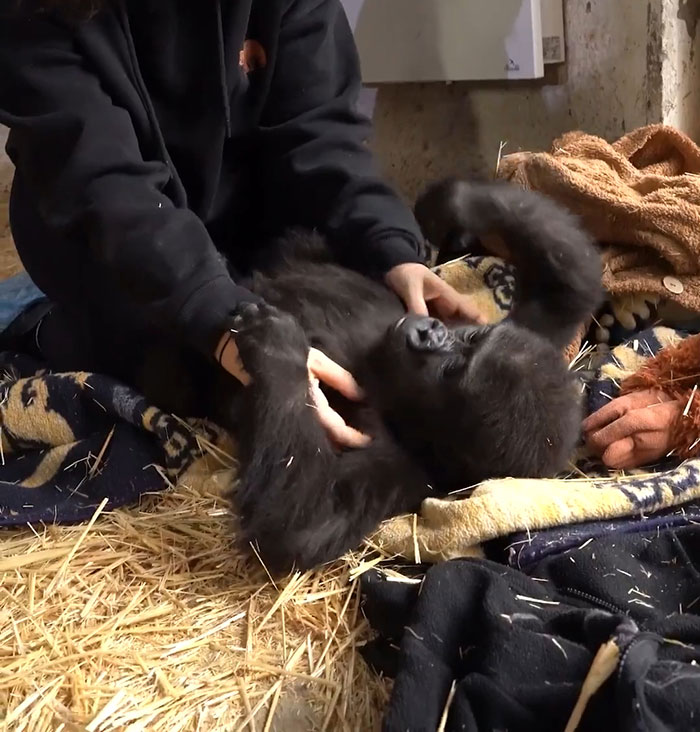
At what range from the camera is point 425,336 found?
1.31 metres

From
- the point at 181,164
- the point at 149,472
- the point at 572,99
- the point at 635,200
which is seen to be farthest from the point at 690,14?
the point at 149,472

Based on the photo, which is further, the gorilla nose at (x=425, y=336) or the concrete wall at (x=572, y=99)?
the concrete wall at (x=572, y=99)

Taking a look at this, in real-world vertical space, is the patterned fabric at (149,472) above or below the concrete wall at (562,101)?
below

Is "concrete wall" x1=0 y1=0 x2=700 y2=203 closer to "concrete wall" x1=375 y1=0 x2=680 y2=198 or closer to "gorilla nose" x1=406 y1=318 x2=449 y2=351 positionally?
"concrete wall" x1=375 y1=0 x2=680 y2=198

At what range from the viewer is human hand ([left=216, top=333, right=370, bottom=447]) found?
4.12 feet

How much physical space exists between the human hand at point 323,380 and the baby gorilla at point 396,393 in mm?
33

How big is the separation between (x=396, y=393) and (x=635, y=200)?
28.6 inches

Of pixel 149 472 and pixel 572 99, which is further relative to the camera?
pixel 572 99

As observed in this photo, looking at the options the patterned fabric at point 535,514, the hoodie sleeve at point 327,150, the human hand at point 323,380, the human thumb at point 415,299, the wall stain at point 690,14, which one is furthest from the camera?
the wall stain at point 690,14

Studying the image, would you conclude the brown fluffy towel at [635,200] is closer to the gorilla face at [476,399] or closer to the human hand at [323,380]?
the gorilla face at [476,399]

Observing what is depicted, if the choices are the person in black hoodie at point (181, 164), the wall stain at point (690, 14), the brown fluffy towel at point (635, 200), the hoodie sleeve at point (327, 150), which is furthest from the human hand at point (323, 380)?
the wall stain at point (690, 14)

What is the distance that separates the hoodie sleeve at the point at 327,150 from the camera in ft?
5.30

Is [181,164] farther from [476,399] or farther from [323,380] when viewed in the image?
[476,399]

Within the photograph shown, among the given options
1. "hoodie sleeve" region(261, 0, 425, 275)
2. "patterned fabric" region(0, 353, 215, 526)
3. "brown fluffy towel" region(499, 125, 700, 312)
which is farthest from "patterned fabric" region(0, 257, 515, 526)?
"brown fluffy towel" region(499, 125, 700, 312)
